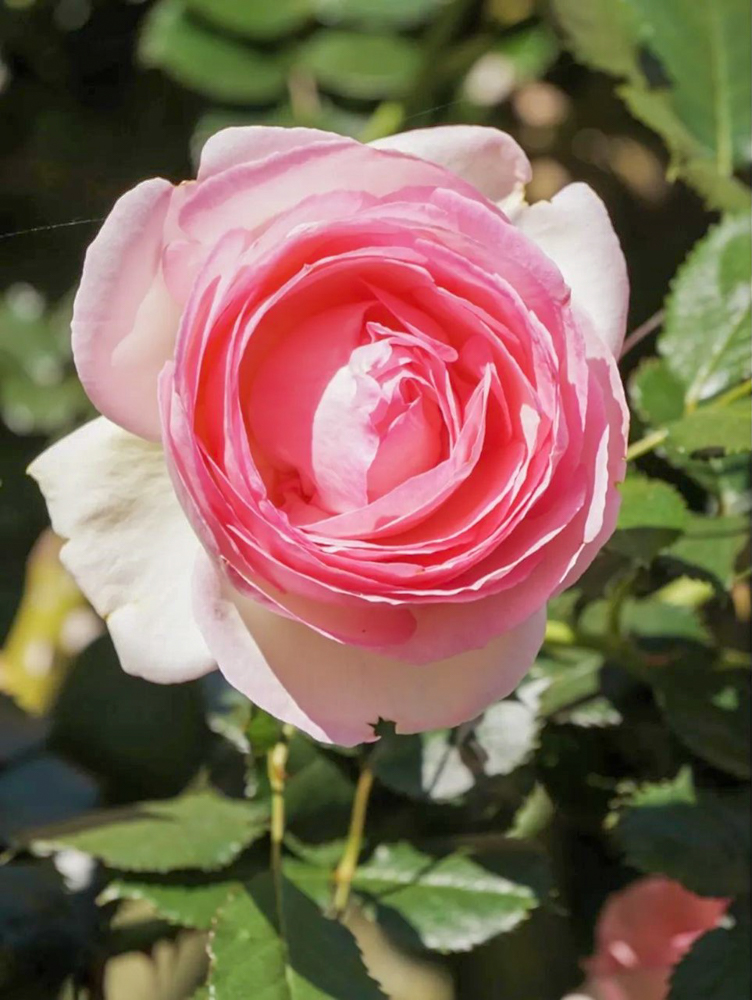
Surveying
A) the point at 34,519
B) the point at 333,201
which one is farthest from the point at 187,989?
the point at 333,201

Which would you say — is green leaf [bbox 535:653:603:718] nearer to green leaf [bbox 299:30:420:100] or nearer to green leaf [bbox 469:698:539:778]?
green leaf [bbox 469:698:539:778]

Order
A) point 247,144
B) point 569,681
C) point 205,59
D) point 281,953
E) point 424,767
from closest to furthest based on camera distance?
point 247,144 → point 281,953 → point 424,767 → point 569,681 → point 205,59

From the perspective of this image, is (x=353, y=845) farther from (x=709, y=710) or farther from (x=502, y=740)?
(x=709, y=710)

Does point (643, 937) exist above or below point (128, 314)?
below

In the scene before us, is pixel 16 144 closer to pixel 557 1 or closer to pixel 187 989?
pixel 557 1

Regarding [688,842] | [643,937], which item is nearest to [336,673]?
[688,842]

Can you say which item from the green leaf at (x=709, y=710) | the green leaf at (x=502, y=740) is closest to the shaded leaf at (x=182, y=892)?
the green leaf at (x=502, y=740)
